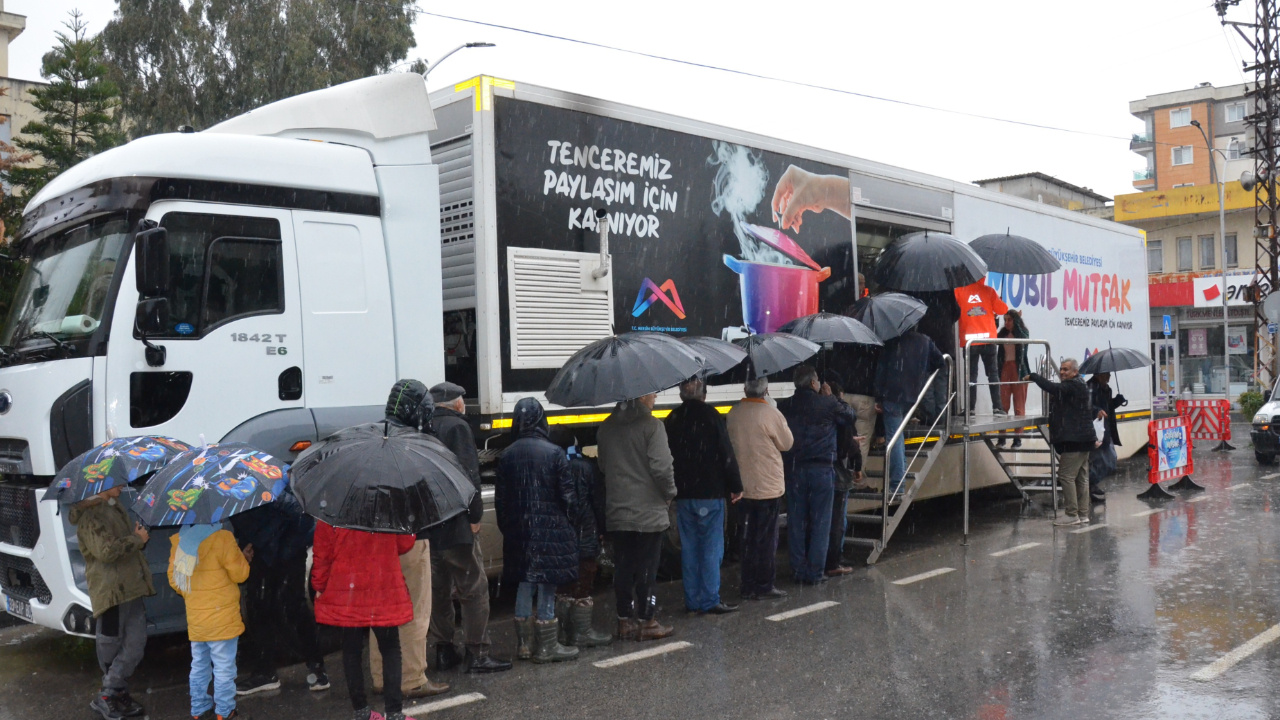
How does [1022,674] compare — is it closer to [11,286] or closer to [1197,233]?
[11,286]

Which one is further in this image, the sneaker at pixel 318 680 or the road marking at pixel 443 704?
the sneaker at pixel 318 680

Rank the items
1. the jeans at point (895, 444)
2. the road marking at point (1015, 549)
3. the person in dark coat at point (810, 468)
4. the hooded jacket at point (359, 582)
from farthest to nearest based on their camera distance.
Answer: the jeans at point (895, 444), the road marking at point (1015, 549), the person in dark coat at point (810, 468), the hooded jacket at point (359, 582)

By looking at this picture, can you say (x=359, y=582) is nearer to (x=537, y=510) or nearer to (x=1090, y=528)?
(x=537, y=510)

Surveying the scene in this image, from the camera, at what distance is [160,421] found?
5875 millimetres

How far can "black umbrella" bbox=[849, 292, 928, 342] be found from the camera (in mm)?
9492

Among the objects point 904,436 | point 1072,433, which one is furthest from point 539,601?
point 1072,433

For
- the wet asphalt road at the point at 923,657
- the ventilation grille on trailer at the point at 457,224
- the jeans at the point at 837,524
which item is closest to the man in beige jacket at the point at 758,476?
the wet asphalt road at the point at 923,657

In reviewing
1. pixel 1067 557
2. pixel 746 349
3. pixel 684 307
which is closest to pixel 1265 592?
pixel 1067 557

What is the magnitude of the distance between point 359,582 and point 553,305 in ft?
9.83

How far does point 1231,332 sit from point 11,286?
42505 mm

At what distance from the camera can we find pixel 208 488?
4.79 meters

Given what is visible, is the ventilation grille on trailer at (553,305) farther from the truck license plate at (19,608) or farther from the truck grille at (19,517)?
the truck license plate at (19,608)

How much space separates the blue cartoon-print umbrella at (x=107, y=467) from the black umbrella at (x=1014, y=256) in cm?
908

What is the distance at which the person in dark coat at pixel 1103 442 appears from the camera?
1290 cm
